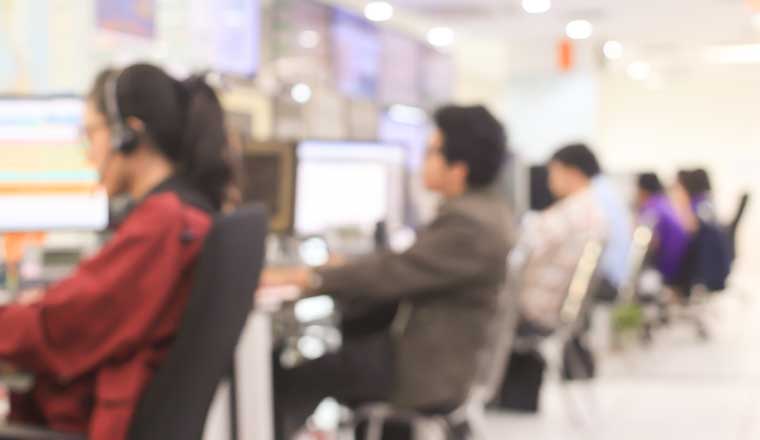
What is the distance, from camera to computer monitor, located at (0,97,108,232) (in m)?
2.88

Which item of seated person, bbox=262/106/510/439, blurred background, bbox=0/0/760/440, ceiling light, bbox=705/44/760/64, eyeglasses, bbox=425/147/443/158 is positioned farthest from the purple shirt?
→ ceiling light, bbox=705/44/760/64

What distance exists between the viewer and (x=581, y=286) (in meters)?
4.38

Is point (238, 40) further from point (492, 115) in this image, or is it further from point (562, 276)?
point (492, 115)

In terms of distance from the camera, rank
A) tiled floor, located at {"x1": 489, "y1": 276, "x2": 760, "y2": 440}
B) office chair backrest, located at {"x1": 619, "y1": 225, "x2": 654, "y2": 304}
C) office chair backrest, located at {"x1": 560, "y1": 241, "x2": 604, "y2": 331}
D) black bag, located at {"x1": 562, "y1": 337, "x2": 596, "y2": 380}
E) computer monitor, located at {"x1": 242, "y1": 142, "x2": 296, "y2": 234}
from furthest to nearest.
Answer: office chair backrest, located at {"x1": 619, "y1": 225, "x2": 654, "y2": 304}, black bag, located at {"x1": 562, "y1": 337, "x2": 596, "y2": 380}, tiled floor, located at {"x1": 489, "y1": 276, "x2": 760, "y2": 440}, office chair backrest, located at {"x1": 560, "y1": 241, "x2": 604, "y2": 331}, computer monitor, located at {"x1": 242, "y1": 142, "x2": 296, "y2": 234}

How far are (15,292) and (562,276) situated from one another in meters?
2.37

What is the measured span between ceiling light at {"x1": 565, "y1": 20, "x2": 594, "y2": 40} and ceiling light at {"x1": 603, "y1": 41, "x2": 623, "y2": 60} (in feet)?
1.83

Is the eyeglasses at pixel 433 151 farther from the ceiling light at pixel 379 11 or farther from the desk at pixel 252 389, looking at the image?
the ceiling light at pixel 379 11

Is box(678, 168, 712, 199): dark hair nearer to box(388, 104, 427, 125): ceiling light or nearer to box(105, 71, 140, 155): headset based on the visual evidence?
box(388, 104, 427, 125): ceiling light

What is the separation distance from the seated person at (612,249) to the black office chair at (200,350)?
3.95 m

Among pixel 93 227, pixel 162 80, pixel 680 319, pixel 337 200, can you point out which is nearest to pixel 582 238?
pixel 337 200

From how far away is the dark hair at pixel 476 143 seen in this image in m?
3.05

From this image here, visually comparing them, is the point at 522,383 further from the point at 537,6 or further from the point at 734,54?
the point at 734,54

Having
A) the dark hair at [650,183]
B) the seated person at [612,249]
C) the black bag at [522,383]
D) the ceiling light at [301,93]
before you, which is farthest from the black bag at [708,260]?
the ceiling light at [301,93]

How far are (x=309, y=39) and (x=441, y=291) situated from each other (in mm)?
4112
